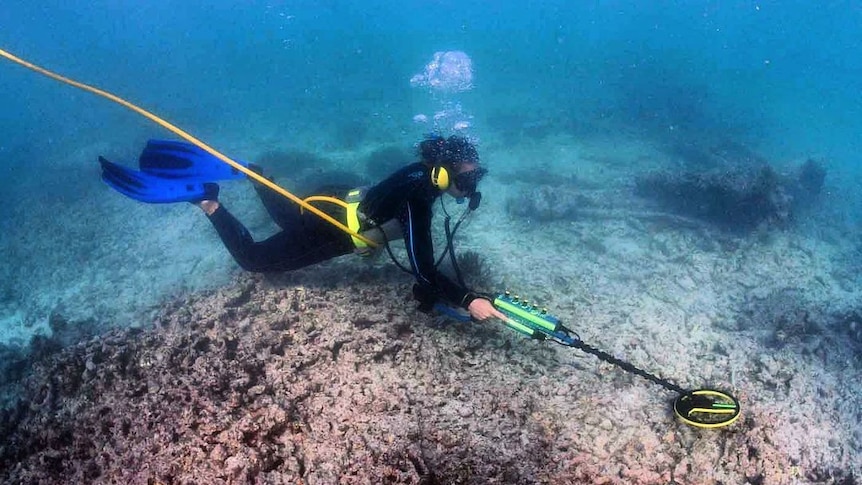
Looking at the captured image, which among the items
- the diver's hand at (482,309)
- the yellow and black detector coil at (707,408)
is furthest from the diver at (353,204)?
the yellow and black detector coil at (707,408)

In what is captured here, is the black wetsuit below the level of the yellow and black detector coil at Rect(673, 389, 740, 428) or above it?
above

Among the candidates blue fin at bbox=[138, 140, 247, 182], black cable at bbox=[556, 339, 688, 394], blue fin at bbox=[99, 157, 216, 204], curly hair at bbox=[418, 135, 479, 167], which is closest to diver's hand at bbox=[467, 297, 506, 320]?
black cable at bbox=[556, 339, 688, 394]

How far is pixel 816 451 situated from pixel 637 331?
1.64 m

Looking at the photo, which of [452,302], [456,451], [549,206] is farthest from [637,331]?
[549,206]

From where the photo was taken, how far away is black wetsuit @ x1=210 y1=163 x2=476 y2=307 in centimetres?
387

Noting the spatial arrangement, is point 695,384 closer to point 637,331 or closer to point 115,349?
point 637,331

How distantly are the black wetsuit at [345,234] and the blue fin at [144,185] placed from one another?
640mm

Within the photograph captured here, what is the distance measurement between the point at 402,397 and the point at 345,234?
1975mm

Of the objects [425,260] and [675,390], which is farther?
[425,260]

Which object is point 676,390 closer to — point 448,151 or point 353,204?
point 448,151

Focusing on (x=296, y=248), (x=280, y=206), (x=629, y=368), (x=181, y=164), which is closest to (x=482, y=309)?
(x=629, y=368)

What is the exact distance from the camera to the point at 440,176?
387 centimetres

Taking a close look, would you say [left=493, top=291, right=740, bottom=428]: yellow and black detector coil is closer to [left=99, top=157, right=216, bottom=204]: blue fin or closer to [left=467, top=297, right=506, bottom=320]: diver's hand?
[left=467, top=297, right=506, bottom=320]: diver's hand

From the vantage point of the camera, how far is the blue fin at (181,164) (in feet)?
14.9
